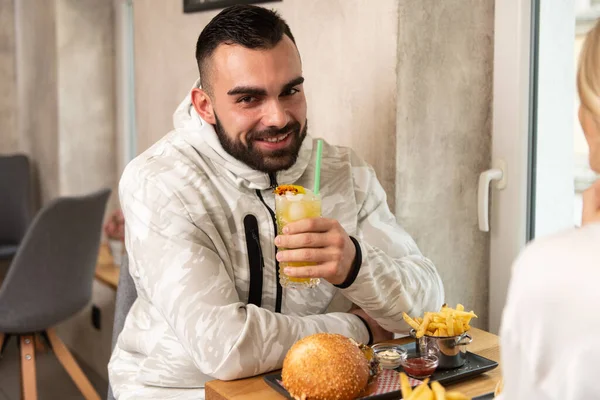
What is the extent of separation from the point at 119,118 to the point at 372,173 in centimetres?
226

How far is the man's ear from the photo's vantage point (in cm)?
191

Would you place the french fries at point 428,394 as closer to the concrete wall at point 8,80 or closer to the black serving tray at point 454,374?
the black serving tray at point 454,374

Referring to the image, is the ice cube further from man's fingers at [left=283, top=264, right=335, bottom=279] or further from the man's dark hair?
the man's dark hair

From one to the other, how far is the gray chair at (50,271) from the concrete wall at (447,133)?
1521 millimetres

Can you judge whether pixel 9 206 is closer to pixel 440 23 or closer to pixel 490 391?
pixel 440 23

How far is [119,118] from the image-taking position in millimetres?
3959

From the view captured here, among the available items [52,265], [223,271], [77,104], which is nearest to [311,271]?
[223,271]

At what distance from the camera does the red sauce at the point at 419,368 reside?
1.45 m

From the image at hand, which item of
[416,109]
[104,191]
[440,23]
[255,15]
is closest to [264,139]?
[255,15]

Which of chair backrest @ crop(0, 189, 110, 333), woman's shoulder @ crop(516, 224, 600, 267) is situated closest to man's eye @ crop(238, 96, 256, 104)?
woman's shoulder @ crop(516, 224, 600, 267)

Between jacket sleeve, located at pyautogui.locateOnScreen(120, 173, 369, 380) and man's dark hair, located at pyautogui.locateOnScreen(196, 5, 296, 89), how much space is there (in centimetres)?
38

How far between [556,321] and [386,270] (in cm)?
101

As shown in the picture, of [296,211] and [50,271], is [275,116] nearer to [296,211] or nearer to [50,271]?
[296,211]

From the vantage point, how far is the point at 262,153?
1.81 metres
